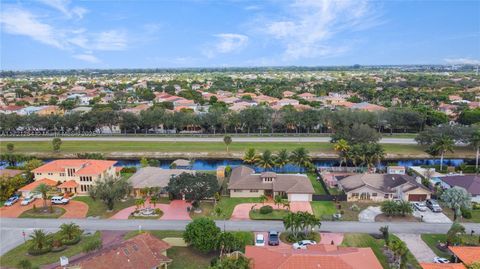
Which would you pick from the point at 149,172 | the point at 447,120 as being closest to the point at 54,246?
the point at 149,172

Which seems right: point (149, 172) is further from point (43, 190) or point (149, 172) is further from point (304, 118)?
point (304, 118)

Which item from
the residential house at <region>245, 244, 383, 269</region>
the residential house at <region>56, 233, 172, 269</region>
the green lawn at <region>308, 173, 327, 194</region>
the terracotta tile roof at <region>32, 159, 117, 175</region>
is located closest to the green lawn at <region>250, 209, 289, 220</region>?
the green lawn at <region>308, 173, 327, 194</region>

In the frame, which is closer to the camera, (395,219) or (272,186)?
(395,219)

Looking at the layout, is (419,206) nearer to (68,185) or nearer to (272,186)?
(272,186)

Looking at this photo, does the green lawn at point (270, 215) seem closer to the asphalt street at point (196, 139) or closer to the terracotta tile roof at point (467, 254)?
the terracotta tile roof at point (467, 254)

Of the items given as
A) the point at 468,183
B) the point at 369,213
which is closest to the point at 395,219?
the point at 369,213

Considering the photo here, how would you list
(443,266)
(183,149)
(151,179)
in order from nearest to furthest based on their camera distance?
(443,266), (151,179), (183,149)
